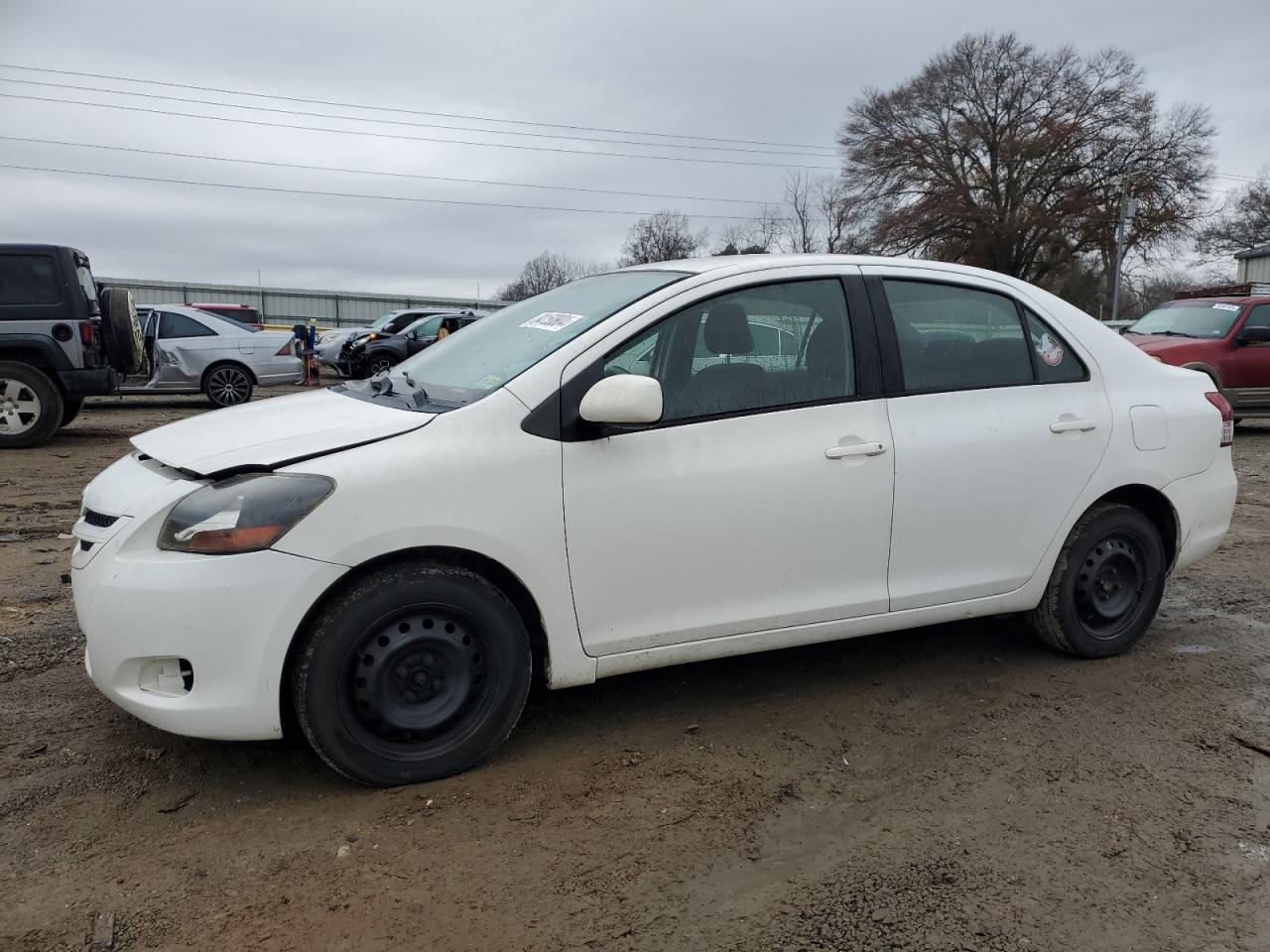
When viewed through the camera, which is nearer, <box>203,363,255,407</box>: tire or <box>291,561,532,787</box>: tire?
<box>291,561,532,787</box>: tire

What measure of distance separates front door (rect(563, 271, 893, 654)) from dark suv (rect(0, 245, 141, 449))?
28.6ft

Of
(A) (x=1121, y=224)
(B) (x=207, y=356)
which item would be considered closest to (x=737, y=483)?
(B) (x=207, y=356)

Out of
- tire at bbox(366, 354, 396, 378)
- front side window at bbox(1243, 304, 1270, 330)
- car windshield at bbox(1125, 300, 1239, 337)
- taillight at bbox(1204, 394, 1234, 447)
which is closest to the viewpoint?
taillight at bbox(1204, 394, 1234, 447)

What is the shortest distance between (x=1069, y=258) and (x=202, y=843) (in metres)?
45.5

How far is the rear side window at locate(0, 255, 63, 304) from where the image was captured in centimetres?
950

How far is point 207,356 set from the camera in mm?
14227

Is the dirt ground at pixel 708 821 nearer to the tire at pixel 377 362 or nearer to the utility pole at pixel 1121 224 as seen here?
the tire at pixel 377 362

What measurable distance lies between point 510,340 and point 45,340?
818 cm

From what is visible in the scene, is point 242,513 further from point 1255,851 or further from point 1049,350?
point 1049,350

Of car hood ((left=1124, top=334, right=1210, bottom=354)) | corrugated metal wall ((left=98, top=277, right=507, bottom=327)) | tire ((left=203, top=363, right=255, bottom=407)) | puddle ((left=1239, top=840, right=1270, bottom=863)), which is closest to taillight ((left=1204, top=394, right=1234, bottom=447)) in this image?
puddle ((left=1239, top=840, right=1270, bottom=863))

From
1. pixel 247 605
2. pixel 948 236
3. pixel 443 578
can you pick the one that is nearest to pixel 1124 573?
pixel 443 578

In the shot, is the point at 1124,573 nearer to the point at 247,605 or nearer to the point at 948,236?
the point at 247,605

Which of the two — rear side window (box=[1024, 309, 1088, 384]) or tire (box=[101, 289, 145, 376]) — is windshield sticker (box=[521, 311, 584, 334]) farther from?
tire (box=[101, 289, 145, 376])

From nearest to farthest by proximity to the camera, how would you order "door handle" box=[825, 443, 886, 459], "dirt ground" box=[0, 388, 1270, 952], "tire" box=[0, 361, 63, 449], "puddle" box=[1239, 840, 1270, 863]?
1. "dirt ground" box=[0, 388, 1270, 952]
2. "puddle" box=[1239, 840, 1270, 863]
3. "door handle" box=[825, 443, 886, 459]
4. "tire" box=[0, 361, 63, 449]
